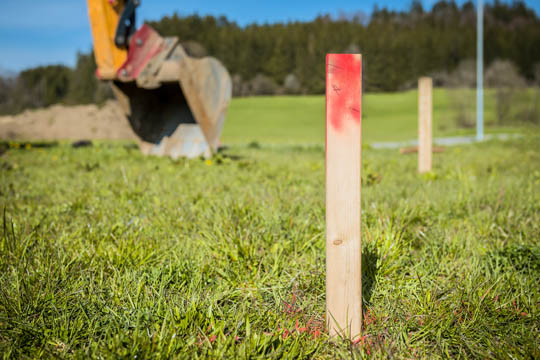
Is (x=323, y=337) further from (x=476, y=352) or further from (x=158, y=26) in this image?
(x=158, y=26)

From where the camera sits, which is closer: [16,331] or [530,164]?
[16,331]

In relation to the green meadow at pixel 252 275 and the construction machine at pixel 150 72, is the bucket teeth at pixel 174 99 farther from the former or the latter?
the green meadow at pixel 252 275

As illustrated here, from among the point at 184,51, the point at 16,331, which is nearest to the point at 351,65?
the point at 16,331

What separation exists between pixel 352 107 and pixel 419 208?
1787mm

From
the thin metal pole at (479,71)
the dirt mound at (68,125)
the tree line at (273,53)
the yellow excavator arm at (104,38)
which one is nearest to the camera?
the yellow excavator arm at (104,38)

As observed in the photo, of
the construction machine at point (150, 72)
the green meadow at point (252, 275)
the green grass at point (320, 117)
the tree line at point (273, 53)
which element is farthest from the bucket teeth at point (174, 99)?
the tree line at point (273, 53)

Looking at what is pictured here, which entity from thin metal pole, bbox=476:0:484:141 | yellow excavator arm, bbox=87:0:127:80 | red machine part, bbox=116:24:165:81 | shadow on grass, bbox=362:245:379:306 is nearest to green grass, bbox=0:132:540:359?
shadow on grass, bbox=362:245:379:306

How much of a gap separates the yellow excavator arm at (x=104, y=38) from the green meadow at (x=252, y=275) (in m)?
2.62

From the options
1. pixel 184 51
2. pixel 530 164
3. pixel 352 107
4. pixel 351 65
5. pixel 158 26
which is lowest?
pixel 530 164

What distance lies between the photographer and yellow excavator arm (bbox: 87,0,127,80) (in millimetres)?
5727

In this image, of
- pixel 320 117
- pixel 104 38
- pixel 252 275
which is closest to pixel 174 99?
pixel 104 38

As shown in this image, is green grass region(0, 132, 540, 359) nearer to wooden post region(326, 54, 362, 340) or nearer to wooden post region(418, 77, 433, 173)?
wooden post region(326, 54, 362, 340)

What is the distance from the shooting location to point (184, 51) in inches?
240

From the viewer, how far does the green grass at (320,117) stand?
2455cm
